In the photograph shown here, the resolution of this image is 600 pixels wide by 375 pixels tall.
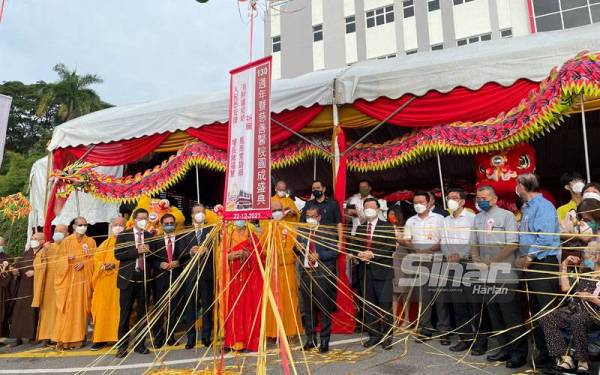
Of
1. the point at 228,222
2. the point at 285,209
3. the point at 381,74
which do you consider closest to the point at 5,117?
the point at 285,209

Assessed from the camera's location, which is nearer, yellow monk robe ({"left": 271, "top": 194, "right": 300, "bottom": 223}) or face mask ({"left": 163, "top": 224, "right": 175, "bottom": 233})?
face mask ({"left": 163, "top": 224, "right": 175, "bottom": 233})

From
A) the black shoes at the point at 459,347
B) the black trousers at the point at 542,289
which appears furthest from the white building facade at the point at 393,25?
the black trousers at the point at 542,289

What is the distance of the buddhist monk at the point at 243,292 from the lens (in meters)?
4.51

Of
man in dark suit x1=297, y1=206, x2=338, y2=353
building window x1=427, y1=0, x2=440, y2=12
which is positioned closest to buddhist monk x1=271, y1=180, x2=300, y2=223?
man in dark suit x1=297, y1=206, x2=338, y2=353

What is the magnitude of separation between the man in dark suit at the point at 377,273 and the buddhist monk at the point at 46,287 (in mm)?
3901

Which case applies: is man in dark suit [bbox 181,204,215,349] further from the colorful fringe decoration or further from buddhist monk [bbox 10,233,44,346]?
buddhist monk [bbox 10,233,44,346]

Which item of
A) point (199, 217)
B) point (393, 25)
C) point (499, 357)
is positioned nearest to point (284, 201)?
point (199, 217)

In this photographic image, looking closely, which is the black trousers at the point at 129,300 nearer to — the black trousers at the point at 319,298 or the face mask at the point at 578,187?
the black trousers at the point at 319,298

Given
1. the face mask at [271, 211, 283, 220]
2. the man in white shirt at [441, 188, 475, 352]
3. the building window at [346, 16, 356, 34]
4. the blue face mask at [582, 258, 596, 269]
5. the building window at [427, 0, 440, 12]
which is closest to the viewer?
the blue face mask at [582, 258, 596, 269]

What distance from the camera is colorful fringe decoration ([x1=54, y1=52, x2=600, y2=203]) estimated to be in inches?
163

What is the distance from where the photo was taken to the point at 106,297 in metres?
5.29

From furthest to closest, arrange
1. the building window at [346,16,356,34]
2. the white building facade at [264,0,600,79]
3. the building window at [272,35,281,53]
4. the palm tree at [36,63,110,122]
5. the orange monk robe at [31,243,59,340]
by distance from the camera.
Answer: the palm tree at [36,63,110,122] → the building window at [272,35,281,53] → the building window at [346,16,356,34] → the white building facade at [264,0,600,79] → the orange monk robe at [31,243,59,340]

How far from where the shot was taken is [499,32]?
54.2 ft

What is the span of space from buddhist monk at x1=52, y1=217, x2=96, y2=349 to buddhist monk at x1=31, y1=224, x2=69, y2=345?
0.45 ft
